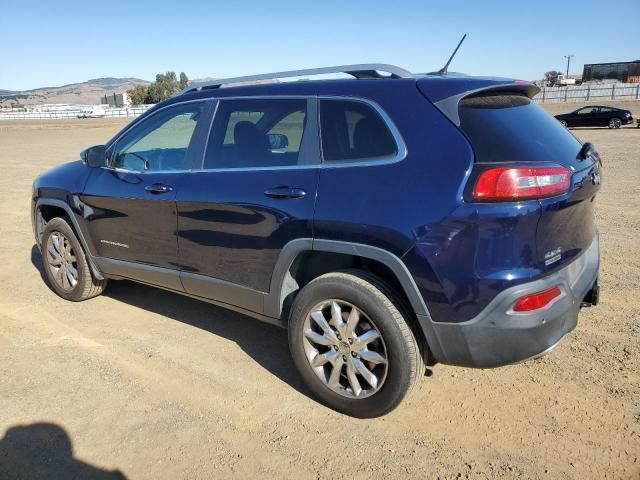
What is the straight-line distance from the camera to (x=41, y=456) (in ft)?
9.15

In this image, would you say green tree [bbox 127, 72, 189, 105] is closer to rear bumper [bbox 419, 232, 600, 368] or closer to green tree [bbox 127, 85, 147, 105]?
green tree [bbox 127, 85, 147, 105]

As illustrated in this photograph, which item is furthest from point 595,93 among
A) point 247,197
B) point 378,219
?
point 378,219

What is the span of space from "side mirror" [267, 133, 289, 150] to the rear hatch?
3.34 feet

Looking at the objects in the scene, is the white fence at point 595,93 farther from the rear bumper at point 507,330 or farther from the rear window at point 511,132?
the rear bumper at point 507,330

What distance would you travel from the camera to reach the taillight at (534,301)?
246 cm

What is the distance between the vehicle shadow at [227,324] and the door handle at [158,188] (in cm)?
120

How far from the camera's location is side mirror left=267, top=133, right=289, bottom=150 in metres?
3.26

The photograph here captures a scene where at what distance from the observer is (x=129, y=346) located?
13.0ft

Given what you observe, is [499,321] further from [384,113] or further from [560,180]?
[384,113]

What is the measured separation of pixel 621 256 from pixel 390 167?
154 inches

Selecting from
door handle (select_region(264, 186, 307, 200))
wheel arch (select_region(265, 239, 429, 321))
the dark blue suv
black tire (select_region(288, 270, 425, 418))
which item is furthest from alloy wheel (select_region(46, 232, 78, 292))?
black tire (select_region(288, 270, 425, 418))

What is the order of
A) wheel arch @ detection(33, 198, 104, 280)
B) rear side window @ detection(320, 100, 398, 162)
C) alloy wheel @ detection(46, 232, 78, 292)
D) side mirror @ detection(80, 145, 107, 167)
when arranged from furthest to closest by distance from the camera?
alloy wheel @ detection(46, 232, 78, 292)
wheel arch @ detection(33, 198, 104, 280)
side mirror @ detection(80, 145, 107, 167)
rear side window @ detection(320, 100, 398, 162)

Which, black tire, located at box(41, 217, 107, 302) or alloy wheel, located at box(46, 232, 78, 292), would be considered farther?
alloy wheel, located at box(46, 232, 78, 292)

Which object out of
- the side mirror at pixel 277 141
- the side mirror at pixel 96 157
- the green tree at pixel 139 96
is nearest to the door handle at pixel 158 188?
the side mirror at pixel 96 157
